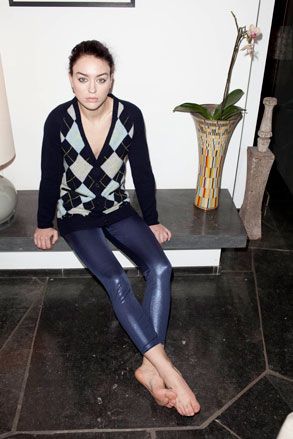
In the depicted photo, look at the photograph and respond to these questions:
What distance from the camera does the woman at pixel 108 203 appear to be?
1.57 m

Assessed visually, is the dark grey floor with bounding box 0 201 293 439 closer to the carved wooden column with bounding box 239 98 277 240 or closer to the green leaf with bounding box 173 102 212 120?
the carved wooden column with bounding box 239 98 277 240

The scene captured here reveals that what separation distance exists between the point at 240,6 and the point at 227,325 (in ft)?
4.83

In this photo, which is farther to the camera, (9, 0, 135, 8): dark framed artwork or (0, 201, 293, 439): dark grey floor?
(9, 0, 135, 8): dark framed artwork

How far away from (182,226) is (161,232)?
0.52 ft

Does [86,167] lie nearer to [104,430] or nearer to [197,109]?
[197,109]

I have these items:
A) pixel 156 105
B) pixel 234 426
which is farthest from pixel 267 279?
pixel 156 105

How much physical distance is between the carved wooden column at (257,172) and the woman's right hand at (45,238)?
1139 millimetres

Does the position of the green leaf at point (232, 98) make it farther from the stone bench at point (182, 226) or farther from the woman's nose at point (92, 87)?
the woman's nose at point (92, 87)

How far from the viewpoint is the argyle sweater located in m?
1.74

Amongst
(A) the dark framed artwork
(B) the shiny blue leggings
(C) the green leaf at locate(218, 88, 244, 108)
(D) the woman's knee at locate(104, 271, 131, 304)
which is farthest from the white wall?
(D) the woman's knee at locate(104, 271, 131, 304)

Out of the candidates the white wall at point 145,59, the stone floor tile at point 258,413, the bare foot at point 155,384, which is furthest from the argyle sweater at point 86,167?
the stone floor tile at point 258,413

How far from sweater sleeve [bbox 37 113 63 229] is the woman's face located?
0.18 meters

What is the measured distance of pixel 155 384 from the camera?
1.53m

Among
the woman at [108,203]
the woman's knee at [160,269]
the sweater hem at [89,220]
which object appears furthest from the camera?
the sweater hem at [89,220]
